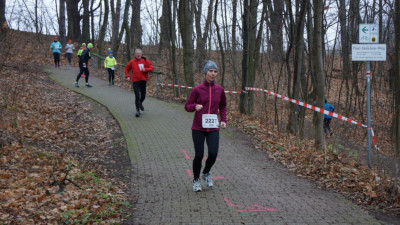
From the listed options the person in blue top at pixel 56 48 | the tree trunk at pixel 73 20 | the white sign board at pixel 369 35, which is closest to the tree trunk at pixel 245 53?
the white sign board at pixel 369 35

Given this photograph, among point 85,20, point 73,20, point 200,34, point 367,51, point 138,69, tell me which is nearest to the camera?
point 367,51

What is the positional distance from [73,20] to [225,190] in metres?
31.7

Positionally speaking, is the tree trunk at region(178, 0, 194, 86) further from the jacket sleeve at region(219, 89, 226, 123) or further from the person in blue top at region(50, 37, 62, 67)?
the person in blue top at region(50, 37, 62, 67)

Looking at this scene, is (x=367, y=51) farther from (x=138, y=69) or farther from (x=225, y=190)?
(x=138, y=69)

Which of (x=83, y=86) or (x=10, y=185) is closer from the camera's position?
(x=10, y=185)

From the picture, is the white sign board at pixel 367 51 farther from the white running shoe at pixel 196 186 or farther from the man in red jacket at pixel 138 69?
the man in red jacket at pixel 138 69

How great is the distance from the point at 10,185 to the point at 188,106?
291 cm

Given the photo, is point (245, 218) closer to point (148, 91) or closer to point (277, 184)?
point (277, 184)

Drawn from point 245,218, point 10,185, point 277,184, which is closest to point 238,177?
point 277,184

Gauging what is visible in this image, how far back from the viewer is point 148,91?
21.2 m

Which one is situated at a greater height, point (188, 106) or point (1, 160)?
point (188, 106)

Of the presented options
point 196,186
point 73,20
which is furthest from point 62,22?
point 196,186

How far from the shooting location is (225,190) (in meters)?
6.45

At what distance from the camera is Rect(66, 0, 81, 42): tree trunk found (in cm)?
3400
